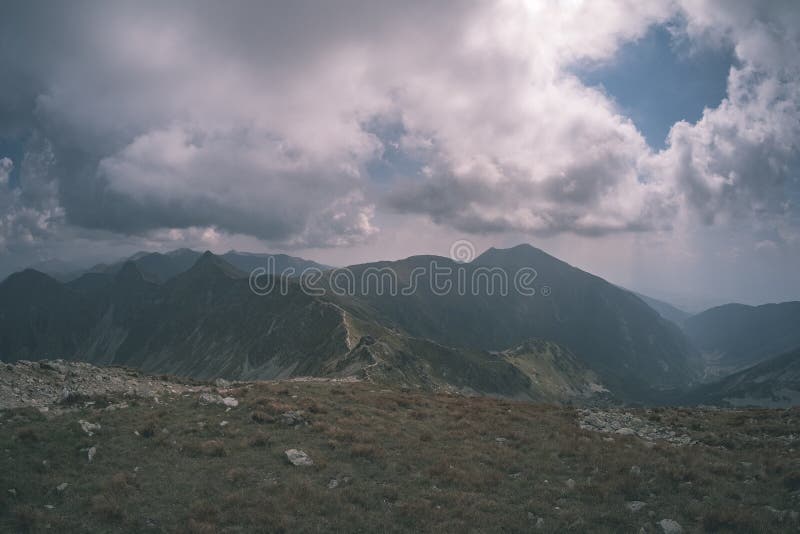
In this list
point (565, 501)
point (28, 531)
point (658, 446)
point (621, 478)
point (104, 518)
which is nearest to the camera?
point (28, 531)

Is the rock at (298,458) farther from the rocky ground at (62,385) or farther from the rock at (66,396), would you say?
the rock at (66,396)

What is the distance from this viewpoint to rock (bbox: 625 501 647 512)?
43.0 ft

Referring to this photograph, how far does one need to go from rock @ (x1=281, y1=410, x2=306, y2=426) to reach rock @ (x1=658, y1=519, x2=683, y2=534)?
16.2m

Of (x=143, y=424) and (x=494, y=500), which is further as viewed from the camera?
(x=143, y=424)

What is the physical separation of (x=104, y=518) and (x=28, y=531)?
1.76m

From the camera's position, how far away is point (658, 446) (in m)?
19.2

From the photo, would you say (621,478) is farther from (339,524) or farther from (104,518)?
(104,518)

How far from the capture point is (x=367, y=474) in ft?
52.6

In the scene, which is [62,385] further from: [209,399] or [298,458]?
[298,458]

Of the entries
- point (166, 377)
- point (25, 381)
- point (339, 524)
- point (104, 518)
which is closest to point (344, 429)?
point (339, 524)

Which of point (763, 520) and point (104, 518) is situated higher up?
point (763, 520)

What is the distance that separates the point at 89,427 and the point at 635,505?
22.2 meters

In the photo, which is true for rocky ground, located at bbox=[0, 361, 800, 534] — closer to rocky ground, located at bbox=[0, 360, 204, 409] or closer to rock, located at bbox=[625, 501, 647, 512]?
rock, located at bbox=[625, 501, 647, 512]

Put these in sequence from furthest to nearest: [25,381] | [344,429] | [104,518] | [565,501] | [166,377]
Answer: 1. [166,377]
2. [25,381]
3. [344,429]
4. [565,501]
5. [104,518]
